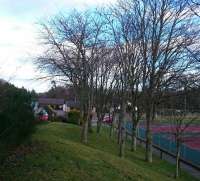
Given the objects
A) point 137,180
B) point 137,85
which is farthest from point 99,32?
point 137,180

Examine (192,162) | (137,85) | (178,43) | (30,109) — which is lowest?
(192,162)

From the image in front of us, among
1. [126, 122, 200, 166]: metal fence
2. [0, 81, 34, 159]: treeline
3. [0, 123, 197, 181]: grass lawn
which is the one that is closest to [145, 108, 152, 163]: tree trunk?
[126, 122, 200, 166]: metal fence

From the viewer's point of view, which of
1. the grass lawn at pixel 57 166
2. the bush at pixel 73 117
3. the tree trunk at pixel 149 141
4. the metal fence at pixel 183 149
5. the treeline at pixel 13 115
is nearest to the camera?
the treeline at pixel 13 115

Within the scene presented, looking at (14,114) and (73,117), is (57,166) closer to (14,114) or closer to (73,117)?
(14,114)

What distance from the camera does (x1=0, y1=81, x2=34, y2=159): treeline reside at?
1158cm

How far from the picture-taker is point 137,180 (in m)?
14.7

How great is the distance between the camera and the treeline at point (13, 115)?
11578 millimetres

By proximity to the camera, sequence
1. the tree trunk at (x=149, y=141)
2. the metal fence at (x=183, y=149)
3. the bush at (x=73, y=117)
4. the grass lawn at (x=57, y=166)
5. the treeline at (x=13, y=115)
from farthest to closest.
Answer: the bush at (x=73, y=117), the metal fence at (x=183, y=149), the tree trunk at (x=149, y=141), the grass lawn at (x=57, y=166), the treeline at (x=13, y=115)

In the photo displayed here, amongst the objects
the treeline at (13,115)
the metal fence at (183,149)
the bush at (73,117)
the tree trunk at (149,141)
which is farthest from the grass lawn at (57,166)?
the bush at (73,117)

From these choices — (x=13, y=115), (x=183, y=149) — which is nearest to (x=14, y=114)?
(x=13, y=115)

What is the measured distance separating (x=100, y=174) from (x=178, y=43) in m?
16.9

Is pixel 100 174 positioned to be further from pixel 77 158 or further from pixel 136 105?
pixel 136 105

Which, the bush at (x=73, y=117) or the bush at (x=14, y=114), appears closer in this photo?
the bush at (x=14, y=114)

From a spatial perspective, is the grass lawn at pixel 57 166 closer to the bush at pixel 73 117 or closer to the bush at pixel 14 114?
the bush at pixel 14 114
